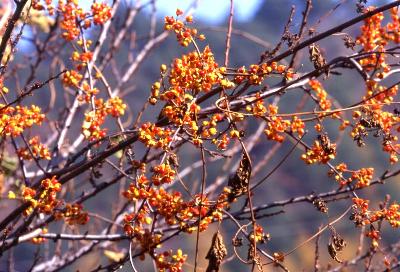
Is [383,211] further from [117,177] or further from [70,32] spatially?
[70,32]

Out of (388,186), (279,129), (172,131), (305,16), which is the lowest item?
(172,131)

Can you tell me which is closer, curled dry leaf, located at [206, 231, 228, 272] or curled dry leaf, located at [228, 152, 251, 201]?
curled dry leaf, located at [206, 231, 228, 272]

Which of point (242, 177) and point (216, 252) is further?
point (242, 177)

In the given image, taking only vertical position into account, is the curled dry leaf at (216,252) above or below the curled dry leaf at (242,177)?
below

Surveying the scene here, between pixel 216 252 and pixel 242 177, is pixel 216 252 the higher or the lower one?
the lower one

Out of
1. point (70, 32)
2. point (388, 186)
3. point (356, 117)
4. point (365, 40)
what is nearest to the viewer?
point (356, 117)

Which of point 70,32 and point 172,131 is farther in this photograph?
point 70,32

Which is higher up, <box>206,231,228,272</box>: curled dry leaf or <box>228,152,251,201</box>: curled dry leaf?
<box>228,152,251,201</box>: curled dry leaf

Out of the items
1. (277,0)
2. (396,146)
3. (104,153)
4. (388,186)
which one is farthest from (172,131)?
(388,186)

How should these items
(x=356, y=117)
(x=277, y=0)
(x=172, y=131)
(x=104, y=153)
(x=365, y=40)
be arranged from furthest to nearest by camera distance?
(x=277, y=0)
(x=365, y=40)
(x=356, y=117)
(x=104, y=153)
(x=172, y=131)

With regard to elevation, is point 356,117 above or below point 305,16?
below

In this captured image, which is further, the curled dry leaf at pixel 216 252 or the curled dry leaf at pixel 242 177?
the curled dry leaf at pixel 242 177

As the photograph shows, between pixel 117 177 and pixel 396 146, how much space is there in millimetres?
1836

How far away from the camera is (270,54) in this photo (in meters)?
2.97
